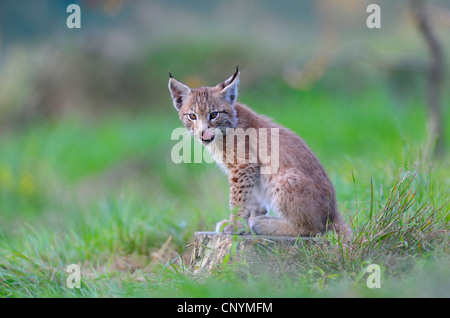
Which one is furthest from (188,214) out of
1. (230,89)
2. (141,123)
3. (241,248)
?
(141,123)

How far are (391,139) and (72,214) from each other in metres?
5.53

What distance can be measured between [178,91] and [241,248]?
192 centimetres

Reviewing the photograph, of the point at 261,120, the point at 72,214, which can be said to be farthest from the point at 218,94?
the point at 72,214

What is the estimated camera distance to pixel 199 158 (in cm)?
1052

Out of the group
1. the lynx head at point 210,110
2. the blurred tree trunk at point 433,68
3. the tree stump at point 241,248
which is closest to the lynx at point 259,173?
the lynx head at point 210,110

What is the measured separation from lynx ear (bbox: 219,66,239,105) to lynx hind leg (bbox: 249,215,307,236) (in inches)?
49.0

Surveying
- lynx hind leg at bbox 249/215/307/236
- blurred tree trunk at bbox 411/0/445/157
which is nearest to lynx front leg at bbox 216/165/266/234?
lynx hind leg at bbox 249/215/307/236

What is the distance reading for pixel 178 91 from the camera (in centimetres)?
629

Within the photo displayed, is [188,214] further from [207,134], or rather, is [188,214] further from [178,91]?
[207,134]

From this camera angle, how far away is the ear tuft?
6172mm

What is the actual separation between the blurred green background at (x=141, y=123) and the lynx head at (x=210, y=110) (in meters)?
1.16

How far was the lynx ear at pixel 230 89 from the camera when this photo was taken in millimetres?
5961
